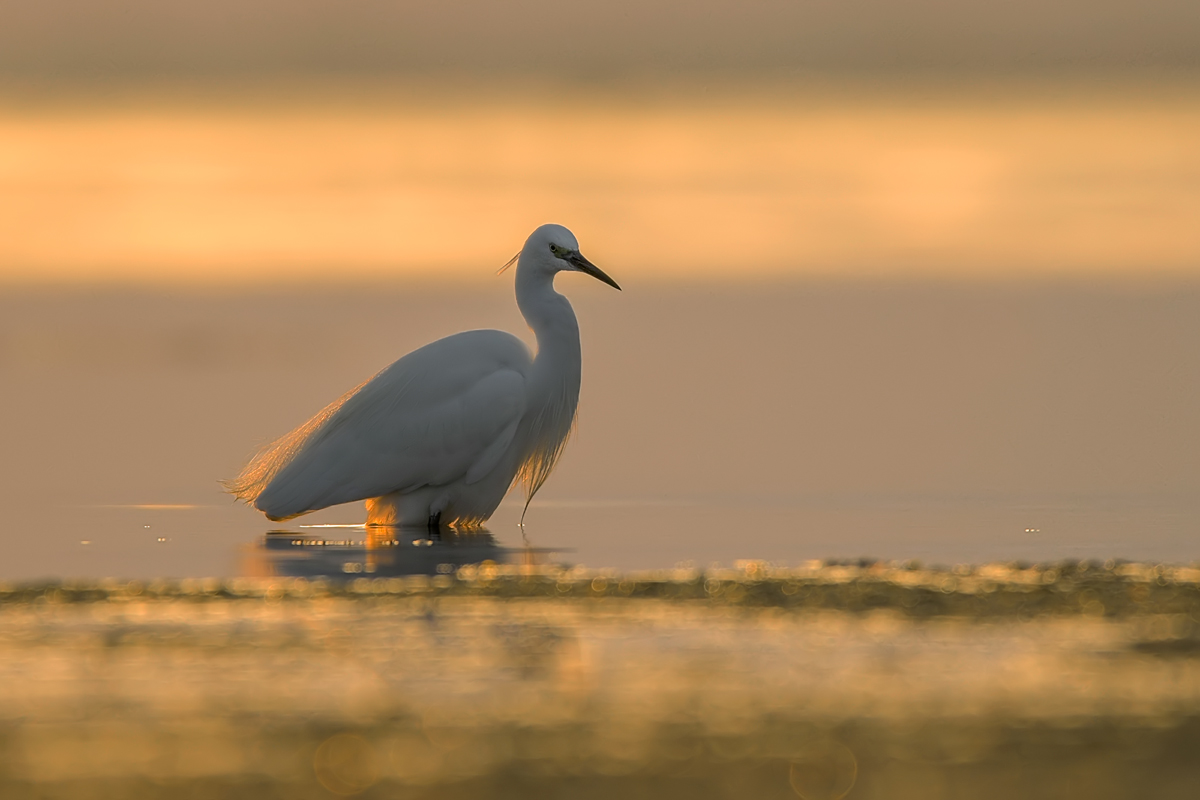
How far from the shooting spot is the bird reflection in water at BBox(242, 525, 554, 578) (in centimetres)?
805

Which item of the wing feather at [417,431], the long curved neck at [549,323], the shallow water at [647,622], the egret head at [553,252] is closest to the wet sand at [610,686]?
the shallow water at [647,622]

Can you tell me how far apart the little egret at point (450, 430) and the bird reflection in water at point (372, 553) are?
9.7 inches

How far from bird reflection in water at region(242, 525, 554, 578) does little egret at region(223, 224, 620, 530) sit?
25 cm

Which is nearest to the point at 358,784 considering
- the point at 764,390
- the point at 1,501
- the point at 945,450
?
the point at 1,501

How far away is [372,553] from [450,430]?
1.84 m

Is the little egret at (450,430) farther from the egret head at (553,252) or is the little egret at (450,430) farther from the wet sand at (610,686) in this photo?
the wet sand at (610,686)

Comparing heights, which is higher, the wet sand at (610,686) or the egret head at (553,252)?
the egret head at (553,252)

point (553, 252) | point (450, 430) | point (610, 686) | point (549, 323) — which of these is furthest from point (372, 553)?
point (610, 686)

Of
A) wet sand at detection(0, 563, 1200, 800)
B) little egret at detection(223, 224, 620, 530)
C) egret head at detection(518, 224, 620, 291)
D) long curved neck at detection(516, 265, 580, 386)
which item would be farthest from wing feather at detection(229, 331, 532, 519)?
wet sand at detection(0, 563, 1200, 800)

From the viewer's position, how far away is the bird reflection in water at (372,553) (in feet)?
26.4

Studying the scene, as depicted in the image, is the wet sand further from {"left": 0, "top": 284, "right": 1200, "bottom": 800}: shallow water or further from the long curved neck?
the long curved neck

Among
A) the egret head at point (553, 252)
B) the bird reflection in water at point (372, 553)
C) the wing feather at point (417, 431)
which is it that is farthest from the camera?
the egret head at point (553, 252)

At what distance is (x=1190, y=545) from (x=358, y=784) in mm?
5695

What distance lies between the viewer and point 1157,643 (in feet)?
19.1
